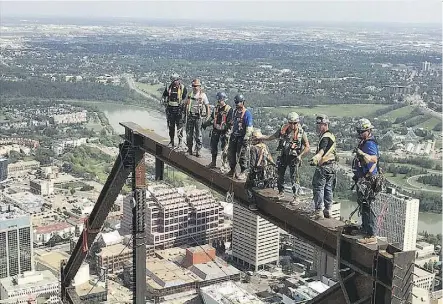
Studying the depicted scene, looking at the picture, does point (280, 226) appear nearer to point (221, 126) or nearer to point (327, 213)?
point (327, 213)

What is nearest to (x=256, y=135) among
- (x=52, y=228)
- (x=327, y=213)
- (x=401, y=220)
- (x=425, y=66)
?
(x=327, y=213)

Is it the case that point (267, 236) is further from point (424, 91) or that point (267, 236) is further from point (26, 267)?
point (424, 91)

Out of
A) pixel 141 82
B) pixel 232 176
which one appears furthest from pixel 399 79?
pixel 232 176

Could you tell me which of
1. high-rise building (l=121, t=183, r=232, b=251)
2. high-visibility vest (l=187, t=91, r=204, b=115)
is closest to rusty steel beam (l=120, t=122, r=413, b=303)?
high-visibility vest (l=187, t=91, r=204, b=115)

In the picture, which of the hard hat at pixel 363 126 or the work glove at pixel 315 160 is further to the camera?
the work glove at pixel 315 160

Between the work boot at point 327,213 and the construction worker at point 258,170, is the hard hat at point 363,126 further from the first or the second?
the construction worker at point 258,170

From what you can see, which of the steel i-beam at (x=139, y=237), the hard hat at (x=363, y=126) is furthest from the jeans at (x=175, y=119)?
the hard hat at (x=363, y=126)

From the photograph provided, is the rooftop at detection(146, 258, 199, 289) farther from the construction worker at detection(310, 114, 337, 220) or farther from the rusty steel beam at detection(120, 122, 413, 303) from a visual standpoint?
the construction worker at detection(310, 114, 337, 220)
